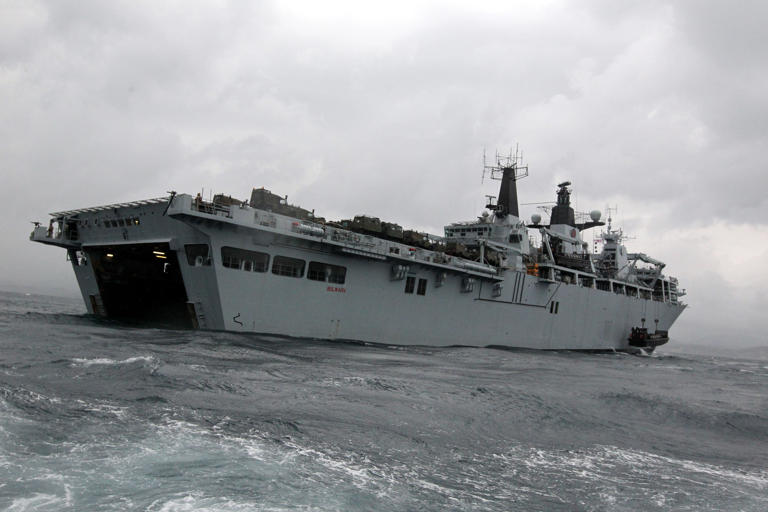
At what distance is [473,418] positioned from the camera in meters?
9.48

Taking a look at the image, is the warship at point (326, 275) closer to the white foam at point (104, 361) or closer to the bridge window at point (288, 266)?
the bridge window at point (288, 266)

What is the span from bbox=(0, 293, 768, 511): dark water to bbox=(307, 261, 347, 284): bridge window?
275 inches

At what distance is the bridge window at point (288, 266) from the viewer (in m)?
19.8

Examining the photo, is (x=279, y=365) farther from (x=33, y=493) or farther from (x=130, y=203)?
(x=130, y=203)

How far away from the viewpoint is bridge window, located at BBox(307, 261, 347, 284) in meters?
20.7

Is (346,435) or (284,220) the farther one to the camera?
(284,220)

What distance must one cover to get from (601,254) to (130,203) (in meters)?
33.6

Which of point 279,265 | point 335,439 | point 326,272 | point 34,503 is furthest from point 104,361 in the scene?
point 326,272

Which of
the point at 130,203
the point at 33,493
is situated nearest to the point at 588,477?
the point at 33,493

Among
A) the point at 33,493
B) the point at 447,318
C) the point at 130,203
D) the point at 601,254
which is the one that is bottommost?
the point at 33,493

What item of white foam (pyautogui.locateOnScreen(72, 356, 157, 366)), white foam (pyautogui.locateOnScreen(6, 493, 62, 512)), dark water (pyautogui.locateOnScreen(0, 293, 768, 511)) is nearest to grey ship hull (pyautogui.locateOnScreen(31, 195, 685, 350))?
dark water (pyautogui.locateOnScreen(0, 293, 768, 511))

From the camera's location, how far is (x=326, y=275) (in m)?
21.0

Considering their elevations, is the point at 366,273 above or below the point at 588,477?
above

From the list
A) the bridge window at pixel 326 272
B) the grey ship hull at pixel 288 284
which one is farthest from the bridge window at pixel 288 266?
the bridge window at pixel 326 272
